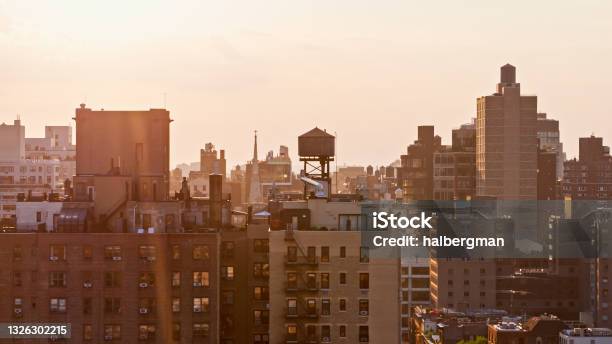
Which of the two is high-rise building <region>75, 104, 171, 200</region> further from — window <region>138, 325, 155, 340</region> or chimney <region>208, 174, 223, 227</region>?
window <region>138, 325, 155, 340</region>

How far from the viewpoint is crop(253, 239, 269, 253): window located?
82.1m

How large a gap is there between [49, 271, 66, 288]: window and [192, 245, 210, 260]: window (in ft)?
23.4

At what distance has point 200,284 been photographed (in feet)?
260

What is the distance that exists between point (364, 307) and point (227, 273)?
26.8 feet

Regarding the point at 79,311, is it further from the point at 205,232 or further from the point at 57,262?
the point at 205,232

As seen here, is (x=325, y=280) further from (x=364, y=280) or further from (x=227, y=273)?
(x=227, y=273)

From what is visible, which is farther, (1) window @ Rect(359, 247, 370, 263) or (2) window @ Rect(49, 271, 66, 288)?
(1) window @ Rect(359, 247, 370, 263)

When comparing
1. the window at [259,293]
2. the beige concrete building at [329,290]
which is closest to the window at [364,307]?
the beige concrete building at [329,290]

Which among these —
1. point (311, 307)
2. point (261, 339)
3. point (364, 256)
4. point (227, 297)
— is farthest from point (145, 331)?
point (364, 256)

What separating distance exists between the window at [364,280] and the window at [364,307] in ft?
2.50

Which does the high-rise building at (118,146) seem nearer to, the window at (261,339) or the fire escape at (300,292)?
the window at (261,339)

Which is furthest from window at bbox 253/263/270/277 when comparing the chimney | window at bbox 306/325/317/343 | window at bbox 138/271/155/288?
the chimney

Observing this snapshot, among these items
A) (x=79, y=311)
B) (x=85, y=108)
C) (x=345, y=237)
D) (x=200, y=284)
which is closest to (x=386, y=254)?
(x=345, y=237)

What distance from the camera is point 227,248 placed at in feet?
269
